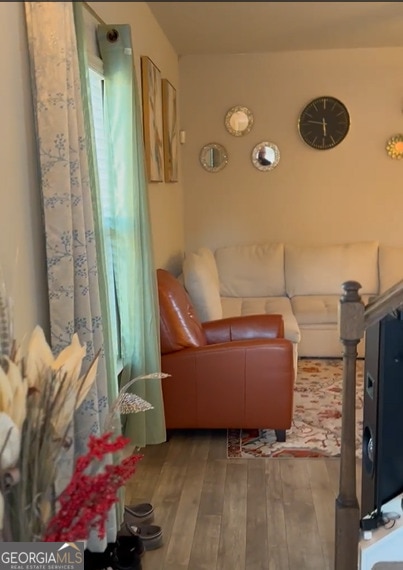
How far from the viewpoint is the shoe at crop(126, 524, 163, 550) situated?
2.19 m

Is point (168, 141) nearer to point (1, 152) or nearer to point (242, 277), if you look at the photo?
point (1, 152)

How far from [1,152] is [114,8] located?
56 cm

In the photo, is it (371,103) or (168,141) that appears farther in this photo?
(371,103)

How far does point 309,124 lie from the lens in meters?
5.11

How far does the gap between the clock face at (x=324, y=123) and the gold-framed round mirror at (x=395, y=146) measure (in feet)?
1.22

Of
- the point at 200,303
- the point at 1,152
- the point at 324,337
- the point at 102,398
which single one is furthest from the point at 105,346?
the point at 324,337

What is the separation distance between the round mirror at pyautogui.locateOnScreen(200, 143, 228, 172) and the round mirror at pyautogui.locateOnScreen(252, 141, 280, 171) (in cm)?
25

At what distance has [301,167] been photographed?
17.0 ft

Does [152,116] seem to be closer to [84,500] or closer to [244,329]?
[244,329]

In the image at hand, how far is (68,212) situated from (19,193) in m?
0.14

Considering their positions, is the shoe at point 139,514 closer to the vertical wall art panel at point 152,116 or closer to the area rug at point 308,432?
the area rug at point 308,432

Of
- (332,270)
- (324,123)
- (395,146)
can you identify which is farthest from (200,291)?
(395,146)

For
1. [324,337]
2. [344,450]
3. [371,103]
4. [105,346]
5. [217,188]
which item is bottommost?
[324,337]

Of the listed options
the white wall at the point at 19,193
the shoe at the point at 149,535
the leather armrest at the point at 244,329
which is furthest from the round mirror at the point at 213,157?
the white wall at the point at 19,193
